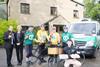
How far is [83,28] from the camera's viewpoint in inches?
699

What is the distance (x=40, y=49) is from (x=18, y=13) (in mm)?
24313

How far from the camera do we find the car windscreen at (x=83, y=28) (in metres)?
17.4

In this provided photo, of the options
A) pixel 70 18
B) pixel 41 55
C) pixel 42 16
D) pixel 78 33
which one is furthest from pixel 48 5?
pixel 41 55

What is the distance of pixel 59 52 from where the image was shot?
40.0 ft

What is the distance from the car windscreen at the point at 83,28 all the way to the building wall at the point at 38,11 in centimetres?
1963

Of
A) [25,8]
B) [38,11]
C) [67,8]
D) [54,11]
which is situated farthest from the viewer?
[67,8]

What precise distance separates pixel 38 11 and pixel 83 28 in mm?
22163

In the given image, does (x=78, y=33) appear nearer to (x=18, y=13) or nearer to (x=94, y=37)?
(x=94, y=37)

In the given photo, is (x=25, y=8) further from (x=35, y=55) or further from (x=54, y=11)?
(x=35, y=55)

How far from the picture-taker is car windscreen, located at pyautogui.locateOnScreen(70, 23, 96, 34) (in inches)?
683

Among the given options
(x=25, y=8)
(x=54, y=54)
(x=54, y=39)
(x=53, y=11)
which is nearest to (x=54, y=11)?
(x=53, y=11)

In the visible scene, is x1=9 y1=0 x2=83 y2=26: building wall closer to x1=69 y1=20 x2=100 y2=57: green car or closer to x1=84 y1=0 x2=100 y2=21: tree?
x1=84 y1=0 x2=100 y2=21: tree

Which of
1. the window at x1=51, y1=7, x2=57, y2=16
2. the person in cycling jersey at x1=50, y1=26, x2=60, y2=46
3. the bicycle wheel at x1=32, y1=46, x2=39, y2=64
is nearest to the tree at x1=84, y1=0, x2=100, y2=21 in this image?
the window at x1=51, y1=7, x2=57, y2=16

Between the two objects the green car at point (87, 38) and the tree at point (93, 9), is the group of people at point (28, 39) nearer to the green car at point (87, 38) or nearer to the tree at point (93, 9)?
the green car at point (87, 38)
